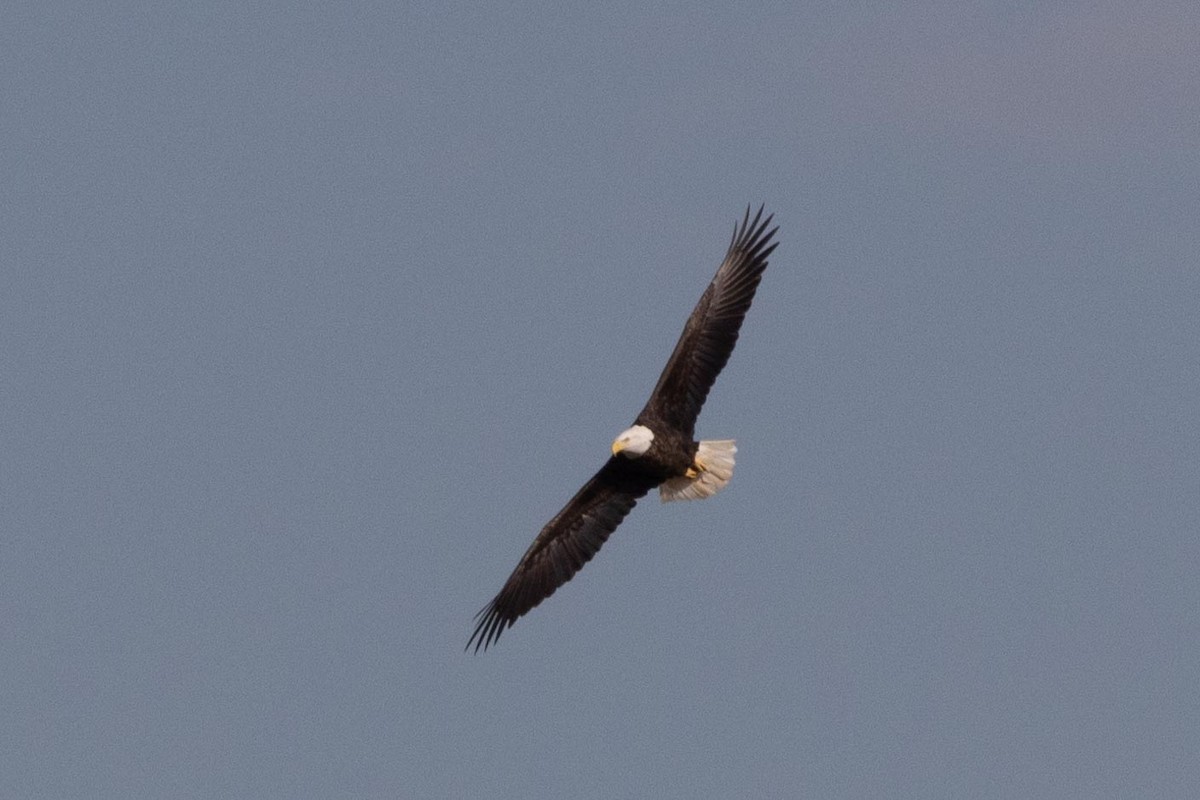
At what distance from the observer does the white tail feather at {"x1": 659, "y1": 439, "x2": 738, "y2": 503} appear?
1820 centimetres

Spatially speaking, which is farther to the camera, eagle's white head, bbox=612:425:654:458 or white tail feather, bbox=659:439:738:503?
white tail feather, bbox=659:439:738:503

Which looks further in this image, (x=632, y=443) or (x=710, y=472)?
(x=710, y=472)

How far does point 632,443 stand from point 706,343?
102cm

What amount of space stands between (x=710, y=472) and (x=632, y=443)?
39.1 inches

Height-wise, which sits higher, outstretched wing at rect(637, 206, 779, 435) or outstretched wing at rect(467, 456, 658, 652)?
outstretched wing at rect(637, 206, 779, 435)

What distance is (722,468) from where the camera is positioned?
18.2m

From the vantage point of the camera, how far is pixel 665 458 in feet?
58.1

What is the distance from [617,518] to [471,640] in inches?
59.2

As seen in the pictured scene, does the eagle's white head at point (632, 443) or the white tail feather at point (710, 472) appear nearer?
the eagle's white head at point (632, 443)

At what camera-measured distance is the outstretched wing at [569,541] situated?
60.3 feet

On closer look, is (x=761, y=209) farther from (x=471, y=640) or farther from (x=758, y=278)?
(x=471, y=640)

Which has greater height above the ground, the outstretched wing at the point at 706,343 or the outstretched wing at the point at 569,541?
the outstretched wing at the point at 706,343

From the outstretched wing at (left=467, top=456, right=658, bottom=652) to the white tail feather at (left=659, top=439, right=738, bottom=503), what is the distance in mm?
285

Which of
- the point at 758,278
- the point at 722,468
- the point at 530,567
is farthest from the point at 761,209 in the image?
the point at 530,567
